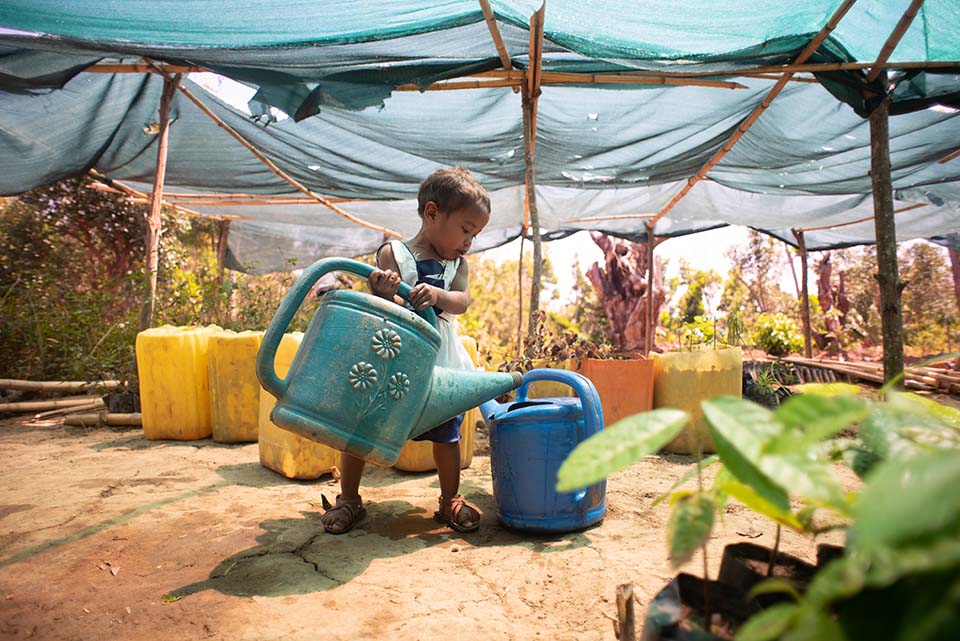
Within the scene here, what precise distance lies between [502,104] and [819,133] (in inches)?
99.5

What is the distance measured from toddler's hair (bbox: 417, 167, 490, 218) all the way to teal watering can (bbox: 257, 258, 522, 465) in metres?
0.63

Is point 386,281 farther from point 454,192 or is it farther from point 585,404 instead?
point 585,404

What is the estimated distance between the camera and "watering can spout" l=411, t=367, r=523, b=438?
1.61 m

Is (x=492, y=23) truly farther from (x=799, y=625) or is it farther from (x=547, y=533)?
(x=799, y=625)

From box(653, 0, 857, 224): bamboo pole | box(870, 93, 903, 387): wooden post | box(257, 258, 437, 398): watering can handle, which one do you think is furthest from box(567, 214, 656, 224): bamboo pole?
box(257, 258, 437, 398): watering can handle

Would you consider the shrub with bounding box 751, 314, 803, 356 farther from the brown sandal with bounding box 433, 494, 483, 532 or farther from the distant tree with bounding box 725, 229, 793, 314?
the brown sandal with bounding box 433, 494, 483, 532

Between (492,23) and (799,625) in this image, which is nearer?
(799,625)

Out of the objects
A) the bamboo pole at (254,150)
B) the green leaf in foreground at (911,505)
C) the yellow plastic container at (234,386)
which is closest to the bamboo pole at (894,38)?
the green leaf in foreground at (911,505)

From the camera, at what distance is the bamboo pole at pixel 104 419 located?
395 cm

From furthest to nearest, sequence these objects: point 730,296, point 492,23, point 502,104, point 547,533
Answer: point 730,296
point 502,104
point 492,23
point 547,533

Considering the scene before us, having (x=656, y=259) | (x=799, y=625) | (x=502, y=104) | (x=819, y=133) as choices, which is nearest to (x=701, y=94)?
(x=819, y=133)

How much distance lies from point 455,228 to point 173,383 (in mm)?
2450

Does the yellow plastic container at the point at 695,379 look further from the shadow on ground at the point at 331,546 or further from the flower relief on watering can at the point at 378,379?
the flower relief on watering can at the point at 378,379

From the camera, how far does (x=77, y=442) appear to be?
11.5ft
